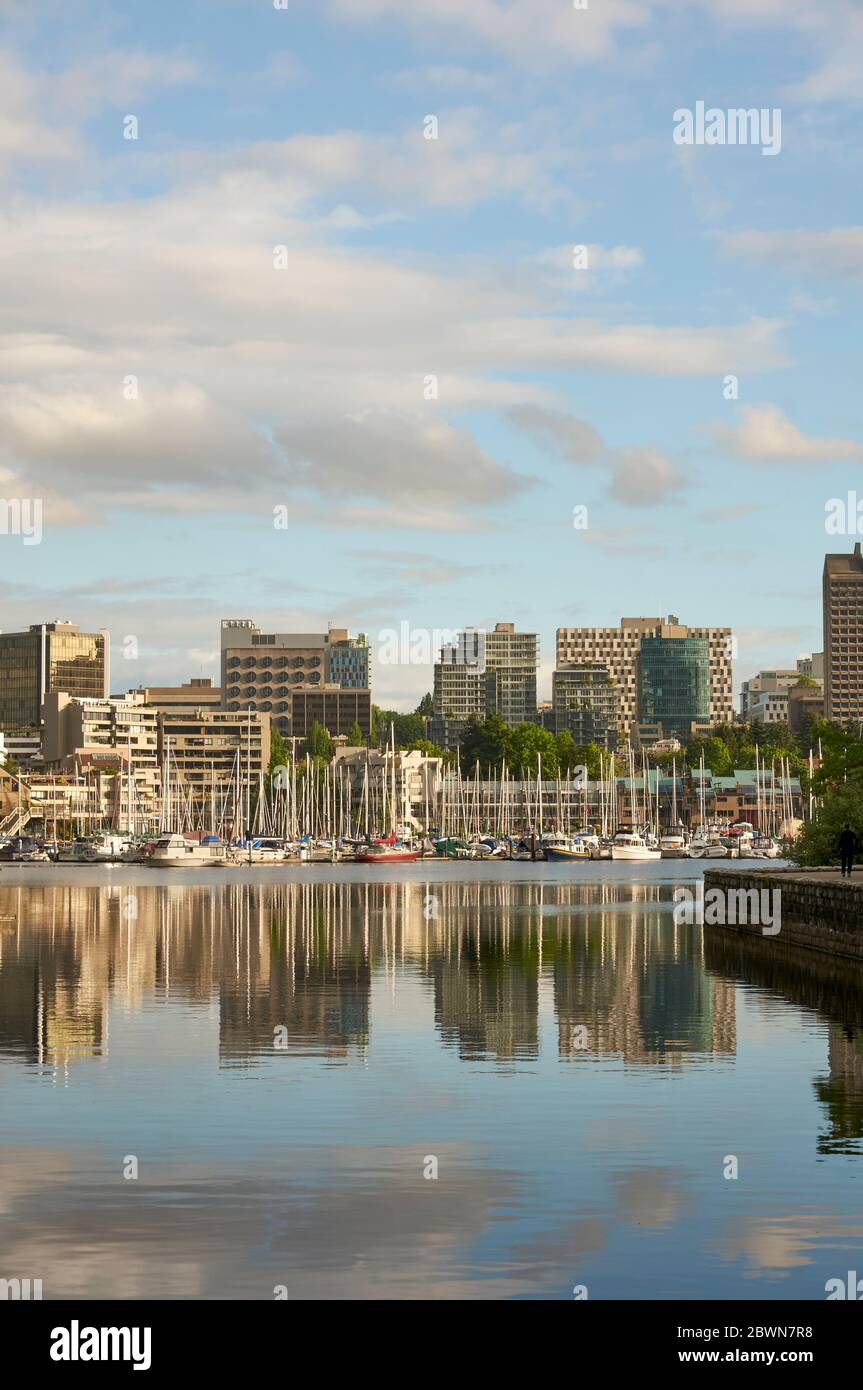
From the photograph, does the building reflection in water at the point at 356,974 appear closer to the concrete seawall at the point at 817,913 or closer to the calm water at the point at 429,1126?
the calm water at the point at 429,1126

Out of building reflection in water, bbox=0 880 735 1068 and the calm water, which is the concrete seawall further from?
building reflection in water, bbox=0 880 735 1068

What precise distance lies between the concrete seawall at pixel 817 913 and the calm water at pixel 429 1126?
139 cm

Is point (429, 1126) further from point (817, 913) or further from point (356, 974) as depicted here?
point (817, 913)

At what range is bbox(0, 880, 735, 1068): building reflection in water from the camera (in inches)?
1423

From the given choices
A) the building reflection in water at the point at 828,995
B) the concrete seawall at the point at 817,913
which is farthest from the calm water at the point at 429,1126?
the concrete seawall at the point at 817,913

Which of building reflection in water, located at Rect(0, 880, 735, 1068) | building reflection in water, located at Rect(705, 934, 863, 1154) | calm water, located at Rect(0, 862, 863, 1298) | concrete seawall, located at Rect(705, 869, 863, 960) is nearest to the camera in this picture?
calm water, located at Rect(0, 862, 863, 1298)

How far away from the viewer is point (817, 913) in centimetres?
5909

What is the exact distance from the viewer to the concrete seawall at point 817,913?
5362cm

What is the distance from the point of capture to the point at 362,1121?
2633 cm

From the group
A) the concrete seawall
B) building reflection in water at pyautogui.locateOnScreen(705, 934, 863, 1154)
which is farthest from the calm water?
the concrete seawall

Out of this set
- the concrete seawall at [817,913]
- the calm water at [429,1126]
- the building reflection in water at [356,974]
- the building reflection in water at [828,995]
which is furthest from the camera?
the concrete seawall at [817,913]

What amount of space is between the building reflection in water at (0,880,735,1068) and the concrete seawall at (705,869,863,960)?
303cm
